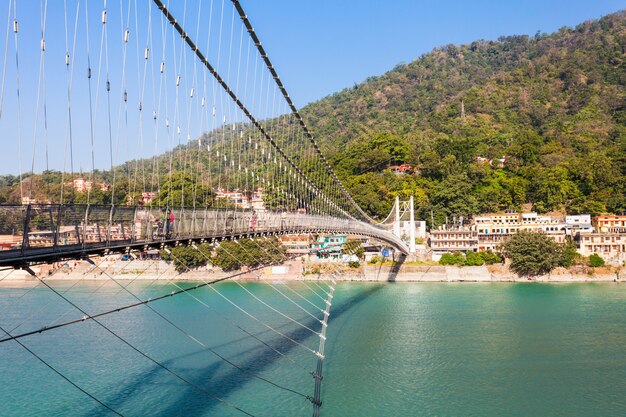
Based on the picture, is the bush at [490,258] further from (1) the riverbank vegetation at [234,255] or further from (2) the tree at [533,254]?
(1) the riverbank vegetation at [234,255]

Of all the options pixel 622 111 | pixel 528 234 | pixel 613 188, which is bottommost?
pixel 528 234

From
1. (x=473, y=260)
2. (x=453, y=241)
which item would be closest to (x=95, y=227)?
(x=473, y=260)

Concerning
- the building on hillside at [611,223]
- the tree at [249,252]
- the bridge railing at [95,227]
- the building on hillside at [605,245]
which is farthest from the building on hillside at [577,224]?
the bridge railing at [95,227]

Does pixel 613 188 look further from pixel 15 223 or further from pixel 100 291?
pixel 15 223

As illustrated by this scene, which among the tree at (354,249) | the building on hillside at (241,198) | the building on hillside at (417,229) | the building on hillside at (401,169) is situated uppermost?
Answer: the building on hillside at (401,169)

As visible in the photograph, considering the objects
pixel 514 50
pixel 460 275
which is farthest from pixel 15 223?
pixel 514 50

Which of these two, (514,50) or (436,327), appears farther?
(514,50)
